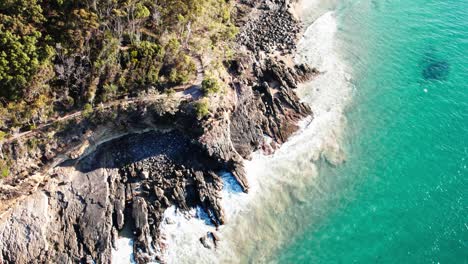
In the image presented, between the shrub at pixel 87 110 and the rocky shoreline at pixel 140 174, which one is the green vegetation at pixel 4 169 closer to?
the rocky shoreline at pixel 140 174

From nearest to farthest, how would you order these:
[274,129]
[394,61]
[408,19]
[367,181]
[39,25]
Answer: [39,25], [367,181], [274,129], [394,61], [408,19]

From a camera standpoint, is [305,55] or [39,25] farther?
[305,55]

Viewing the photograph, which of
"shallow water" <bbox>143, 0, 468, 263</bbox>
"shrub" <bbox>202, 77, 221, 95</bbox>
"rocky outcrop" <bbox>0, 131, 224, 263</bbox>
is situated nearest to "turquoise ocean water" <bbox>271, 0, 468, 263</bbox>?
"shallow water" <bbox>143, 0, 468, 263</bbox>

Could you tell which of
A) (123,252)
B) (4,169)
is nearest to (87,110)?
(4,169)

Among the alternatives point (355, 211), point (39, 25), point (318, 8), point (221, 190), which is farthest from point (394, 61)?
point (39, 25)

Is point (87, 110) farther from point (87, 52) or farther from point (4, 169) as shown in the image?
point (4, 169)

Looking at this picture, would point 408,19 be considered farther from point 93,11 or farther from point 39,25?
point 39,25

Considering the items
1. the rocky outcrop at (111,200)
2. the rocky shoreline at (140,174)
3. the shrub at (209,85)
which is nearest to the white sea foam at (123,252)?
the rocky shoreline at (140,174)
